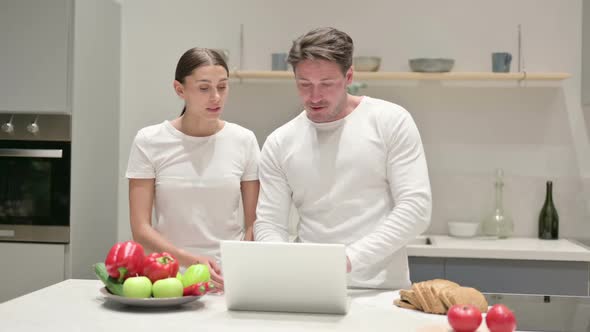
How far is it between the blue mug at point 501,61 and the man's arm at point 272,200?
2.02m

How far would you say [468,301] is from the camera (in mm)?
1932

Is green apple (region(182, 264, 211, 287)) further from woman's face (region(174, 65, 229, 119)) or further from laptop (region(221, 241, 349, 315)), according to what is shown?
woman's face (region(174, 65, 229, 119))

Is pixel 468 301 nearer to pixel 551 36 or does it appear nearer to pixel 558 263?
pixel 558 263

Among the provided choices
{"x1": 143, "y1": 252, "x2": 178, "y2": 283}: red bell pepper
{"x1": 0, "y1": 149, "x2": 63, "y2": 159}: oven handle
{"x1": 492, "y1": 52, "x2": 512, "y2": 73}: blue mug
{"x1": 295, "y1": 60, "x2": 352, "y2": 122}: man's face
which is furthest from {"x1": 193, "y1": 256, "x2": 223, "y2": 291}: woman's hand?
{"x1": 492, "y1": 52, "x2": 512, "y2": 73}: blue mug

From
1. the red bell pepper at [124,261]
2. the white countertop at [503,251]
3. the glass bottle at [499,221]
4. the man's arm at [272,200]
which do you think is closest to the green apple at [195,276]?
the red bell pepper at [124,261]

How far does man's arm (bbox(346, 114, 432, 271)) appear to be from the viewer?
7.29 feet

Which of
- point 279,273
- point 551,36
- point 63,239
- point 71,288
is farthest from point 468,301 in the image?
point 551,36

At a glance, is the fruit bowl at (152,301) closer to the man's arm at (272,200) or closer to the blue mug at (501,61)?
the man's arm at (272,200)

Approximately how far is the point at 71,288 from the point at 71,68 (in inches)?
70.5

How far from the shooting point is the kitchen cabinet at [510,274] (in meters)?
3.68

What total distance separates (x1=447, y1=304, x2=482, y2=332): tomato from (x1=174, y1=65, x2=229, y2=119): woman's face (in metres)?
1.18

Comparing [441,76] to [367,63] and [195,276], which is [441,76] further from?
[195,276]

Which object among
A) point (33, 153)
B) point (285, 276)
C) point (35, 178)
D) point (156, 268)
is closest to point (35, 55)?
point (33, 153)

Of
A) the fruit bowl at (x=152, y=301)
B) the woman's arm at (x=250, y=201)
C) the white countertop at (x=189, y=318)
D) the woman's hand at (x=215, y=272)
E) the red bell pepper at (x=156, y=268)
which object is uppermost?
the woman's arm at (x=250, y=201)
